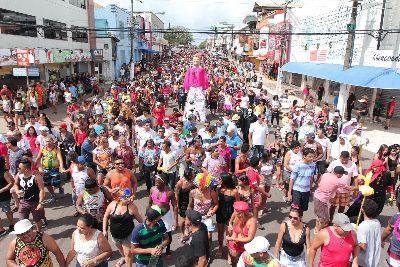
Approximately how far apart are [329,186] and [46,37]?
2318 centimetres

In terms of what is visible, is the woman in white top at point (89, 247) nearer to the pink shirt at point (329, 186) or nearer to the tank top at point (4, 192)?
the tank top at point (4, 192)

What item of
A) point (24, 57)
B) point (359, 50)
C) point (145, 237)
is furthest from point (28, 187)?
point (359, 50)

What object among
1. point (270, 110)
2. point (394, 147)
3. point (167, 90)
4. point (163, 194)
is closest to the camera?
point (163, 194)

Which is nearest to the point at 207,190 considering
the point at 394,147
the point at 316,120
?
the point at 394,147

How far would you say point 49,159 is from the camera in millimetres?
7332

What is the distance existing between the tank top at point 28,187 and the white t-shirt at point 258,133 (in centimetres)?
552

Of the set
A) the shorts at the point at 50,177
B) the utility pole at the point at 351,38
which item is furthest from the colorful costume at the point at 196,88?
the utility pole at the point at 351,38

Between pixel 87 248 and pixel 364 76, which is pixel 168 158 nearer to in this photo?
pixel 87 248

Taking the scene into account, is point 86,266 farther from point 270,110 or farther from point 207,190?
point 270,110

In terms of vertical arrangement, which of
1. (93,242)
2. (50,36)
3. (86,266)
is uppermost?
(50,36)

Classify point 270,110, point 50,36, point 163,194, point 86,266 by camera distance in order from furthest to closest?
point 50,36
point 270,110
point 163,194
point 86,266

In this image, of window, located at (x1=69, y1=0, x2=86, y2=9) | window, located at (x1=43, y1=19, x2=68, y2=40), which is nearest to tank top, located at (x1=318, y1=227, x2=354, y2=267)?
window, located at (x1=43, y1=19, x2=68, y2=40)

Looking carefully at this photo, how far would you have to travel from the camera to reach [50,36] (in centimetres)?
2445

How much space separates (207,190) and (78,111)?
7844 millimetres
